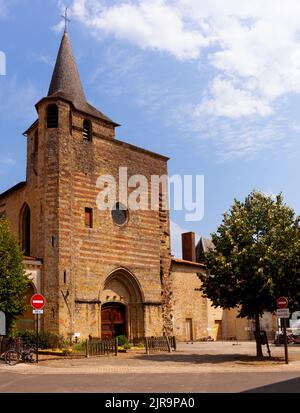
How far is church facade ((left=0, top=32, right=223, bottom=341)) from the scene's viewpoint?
27.0m

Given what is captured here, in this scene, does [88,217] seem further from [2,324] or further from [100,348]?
[100,348]

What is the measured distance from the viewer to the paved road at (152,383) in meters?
11.1

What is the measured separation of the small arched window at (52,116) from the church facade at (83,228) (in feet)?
0.19

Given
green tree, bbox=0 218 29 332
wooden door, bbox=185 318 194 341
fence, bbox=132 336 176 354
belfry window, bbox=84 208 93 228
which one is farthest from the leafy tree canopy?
wooden door, bbox=185 318 194 341

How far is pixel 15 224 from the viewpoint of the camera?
103ft

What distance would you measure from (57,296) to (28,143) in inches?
Result: 406

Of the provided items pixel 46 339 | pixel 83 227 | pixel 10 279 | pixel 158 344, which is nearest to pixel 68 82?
pixel 83 227

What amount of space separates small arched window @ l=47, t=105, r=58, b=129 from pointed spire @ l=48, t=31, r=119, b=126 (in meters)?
1.52

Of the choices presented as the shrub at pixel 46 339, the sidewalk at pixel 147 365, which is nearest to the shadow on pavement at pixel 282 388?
the sidewalk at pixel 147 365

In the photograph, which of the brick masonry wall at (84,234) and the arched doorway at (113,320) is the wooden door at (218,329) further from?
the arched doorway at (113,320)

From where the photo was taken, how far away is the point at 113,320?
30312 mm
